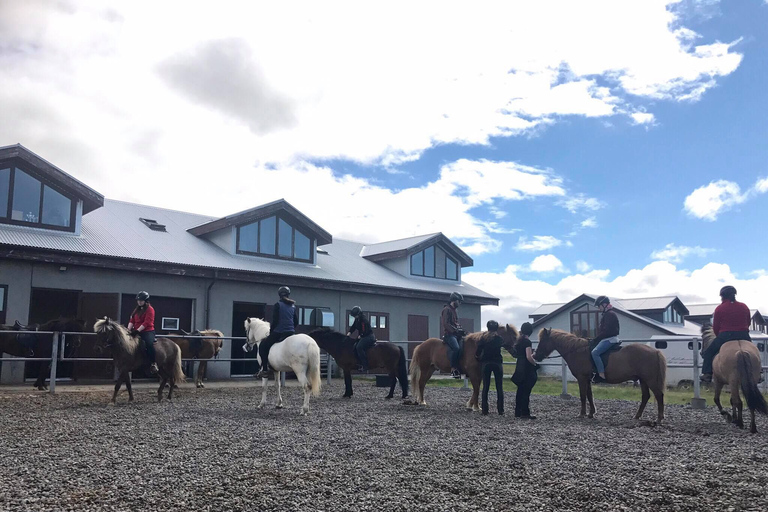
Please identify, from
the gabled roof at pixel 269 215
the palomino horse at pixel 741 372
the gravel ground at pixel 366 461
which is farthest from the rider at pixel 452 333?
the gabled roof at pixel 269 215

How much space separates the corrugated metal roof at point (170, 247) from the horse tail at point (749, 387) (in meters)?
13.6

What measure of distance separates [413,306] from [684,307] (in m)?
21.9

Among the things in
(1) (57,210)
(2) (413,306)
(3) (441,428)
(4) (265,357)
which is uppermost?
(1) (57,210)

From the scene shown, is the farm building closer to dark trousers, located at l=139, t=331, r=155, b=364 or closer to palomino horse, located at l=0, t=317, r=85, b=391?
palomino horse, located at l=0, t=317, r=85, b=391

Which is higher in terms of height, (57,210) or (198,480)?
(57,210)

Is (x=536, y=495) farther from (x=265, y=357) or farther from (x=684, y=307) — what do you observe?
(x=684, y=307)

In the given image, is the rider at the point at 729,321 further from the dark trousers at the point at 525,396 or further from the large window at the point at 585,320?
the large window at the point at 585,320

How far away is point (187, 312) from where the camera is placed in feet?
58.7

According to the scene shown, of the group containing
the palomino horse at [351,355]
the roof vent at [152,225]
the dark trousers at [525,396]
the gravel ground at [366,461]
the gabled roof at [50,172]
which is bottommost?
the gravel ground at [366,461]

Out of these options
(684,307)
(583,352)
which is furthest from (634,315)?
(583,352)

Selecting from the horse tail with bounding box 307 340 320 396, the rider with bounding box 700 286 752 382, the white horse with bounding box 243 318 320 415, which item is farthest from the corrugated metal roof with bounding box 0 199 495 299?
the rider with bounding box 700 286 752 382

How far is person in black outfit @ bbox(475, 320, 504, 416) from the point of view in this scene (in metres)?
10.5

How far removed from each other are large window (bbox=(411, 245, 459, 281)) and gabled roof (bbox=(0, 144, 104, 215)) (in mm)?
14040

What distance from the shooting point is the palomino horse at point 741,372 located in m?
8.48
